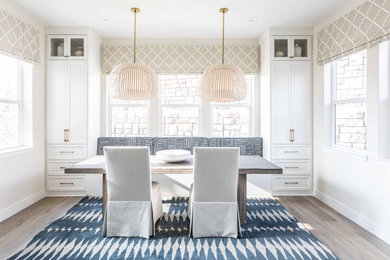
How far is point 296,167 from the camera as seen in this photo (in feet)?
11.8

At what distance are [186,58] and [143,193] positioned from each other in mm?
2466

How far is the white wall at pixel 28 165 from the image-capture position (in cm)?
277

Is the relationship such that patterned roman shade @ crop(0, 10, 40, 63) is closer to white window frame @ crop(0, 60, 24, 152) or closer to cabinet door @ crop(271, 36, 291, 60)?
white window frame @ crop(0, 60, 24, 152)

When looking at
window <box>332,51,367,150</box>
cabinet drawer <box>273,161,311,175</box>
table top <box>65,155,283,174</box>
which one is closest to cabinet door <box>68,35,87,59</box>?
table top <box>65,155,283,174</box>

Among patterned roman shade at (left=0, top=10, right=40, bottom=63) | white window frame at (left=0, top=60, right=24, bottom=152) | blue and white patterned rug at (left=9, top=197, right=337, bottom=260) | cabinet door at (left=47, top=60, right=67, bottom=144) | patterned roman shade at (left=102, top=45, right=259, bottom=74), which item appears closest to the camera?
blue and white patterned rug at (left=9, top=197, right=337, bottom=260)

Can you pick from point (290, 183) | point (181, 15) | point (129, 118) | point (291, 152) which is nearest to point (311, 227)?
point (290, 183)

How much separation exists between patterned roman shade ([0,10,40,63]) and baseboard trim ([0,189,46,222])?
178 cm

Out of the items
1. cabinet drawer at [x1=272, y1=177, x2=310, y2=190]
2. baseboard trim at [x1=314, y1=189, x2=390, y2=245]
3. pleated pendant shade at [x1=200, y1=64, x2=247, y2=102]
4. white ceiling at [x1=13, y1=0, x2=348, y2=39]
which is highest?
white ceiling at [x1=13, y1=0, x2=348, y2=39]

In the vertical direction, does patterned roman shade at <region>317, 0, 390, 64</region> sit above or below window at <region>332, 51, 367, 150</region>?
above

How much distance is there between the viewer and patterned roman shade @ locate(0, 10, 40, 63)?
268cm

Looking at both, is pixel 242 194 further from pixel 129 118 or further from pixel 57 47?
pixel 57 47

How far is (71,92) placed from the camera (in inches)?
139

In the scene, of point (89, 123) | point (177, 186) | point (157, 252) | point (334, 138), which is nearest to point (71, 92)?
point (89, 123)

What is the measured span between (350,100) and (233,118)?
1.71 meters
